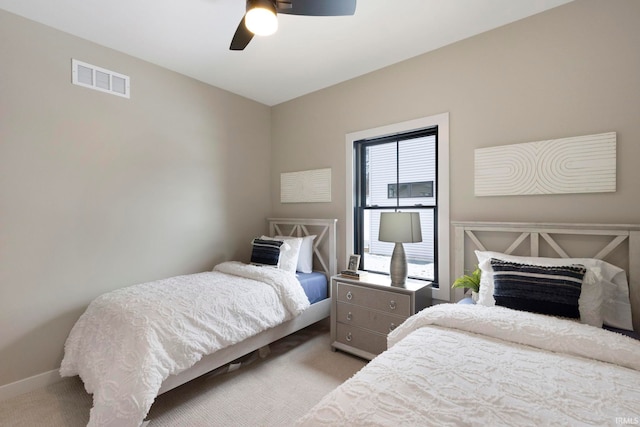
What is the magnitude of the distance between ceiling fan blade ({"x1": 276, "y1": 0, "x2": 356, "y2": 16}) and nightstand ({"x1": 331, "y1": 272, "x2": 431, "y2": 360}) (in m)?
2.05

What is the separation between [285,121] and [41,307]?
315cm

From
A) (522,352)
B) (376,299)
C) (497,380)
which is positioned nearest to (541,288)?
(522,352)

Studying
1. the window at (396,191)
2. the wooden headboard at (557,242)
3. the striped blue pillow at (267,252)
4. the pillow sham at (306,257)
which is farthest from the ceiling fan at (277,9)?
the pillow sham at (306,257)

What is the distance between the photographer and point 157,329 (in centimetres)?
189

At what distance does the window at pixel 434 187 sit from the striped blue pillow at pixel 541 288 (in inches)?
30.1

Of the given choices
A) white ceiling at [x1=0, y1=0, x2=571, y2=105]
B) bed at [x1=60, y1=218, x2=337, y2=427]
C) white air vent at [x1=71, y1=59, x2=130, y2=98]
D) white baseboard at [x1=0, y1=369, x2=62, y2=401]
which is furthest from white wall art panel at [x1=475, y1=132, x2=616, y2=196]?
white baseboard at [x1=0, y1=369, x2=62, y2=401]

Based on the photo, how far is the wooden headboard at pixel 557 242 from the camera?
1.84 m

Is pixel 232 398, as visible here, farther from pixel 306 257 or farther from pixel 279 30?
pixel 279 30

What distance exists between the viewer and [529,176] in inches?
87.8

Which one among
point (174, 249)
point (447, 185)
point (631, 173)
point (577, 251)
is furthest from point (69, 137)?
point (631, 173)

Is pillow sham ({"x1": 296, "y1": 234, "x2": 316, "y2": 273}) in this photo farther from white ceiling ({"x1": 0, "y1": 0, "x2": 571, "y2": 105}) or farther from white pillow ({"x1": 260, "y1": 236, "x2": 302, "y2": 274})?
white ceiling ({"x1": 0, "y1": 0, "x2": 571, "y2": 105})

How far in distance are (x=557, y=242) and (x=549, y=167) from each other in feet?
1.80

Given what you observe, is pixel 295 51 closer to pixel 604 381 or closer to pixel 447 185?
pixel 447 185

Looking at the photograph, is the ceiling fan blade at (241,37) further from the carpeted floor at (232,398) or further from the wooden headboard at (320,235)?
the carpeted floor at (232,398)
